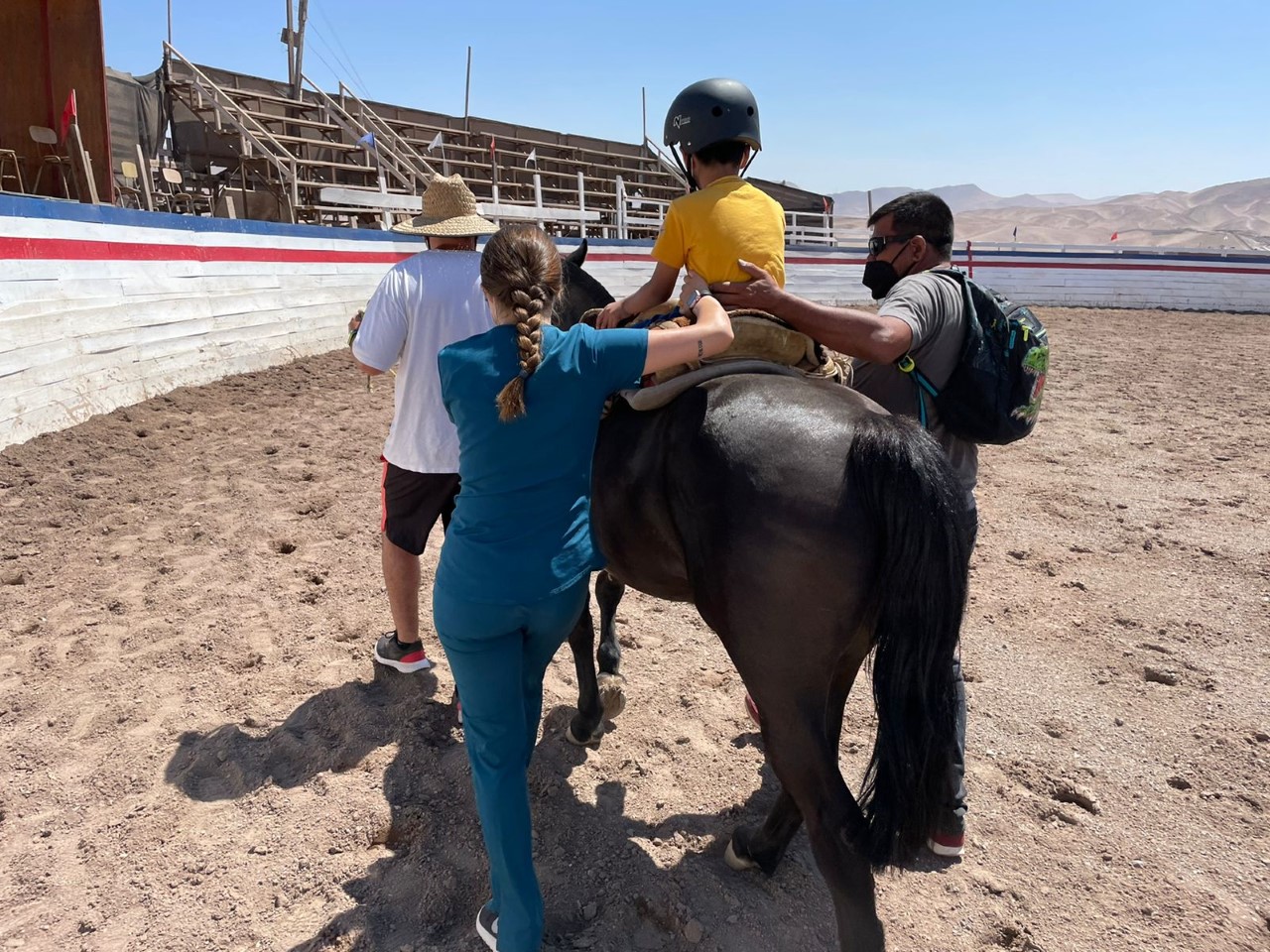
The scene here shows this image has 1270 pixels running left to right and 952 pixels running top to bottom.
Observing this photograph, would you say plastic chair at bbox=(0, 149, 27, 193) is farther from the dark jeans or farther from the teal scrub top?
the dark jeans

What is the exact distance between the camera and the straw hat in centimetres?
320

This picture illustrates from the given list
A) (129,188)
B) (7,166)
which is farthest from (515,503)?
(129,188)

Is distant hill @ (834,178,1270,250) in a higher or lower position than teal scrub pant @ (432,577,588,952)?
higher

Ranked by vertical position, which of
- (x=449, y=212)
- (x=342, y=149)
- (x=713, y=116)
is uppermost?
(x=342, y=149)

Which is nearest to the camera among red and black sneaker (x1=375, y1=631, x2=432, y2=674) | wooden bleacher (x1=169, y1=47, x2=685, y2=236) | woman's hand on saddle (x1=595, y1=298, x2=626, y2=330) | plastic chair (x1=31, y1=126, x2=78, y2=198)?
woman's hand on saddle (x1=595, y1=298, x2=626, y2=330)

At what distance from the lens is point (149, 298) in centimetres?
764

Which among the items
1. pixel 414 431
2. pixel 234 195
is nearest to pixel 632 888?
pixel 414 431

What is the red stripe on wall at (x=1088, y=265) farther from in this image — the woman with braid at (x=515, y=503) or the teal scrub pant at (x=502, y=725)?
the teal scrub pant at (x=502, y=725)

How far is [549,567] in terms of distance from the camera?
6.77ft

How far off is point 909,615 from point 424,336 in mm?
2140

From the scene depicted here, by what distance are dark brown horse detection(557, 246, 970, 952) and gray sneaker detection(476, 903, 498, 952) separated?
909mm

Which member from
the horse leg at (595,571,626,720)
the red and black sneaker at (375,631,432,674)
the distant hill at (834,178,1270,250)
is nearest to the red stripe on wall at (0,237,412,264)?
the red and black sneaker at (375,631,432,674)

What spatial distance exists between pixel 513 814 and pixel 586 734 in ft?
4.06

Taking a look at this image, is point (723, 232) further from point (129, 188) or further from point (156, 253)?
point (129, 188)
